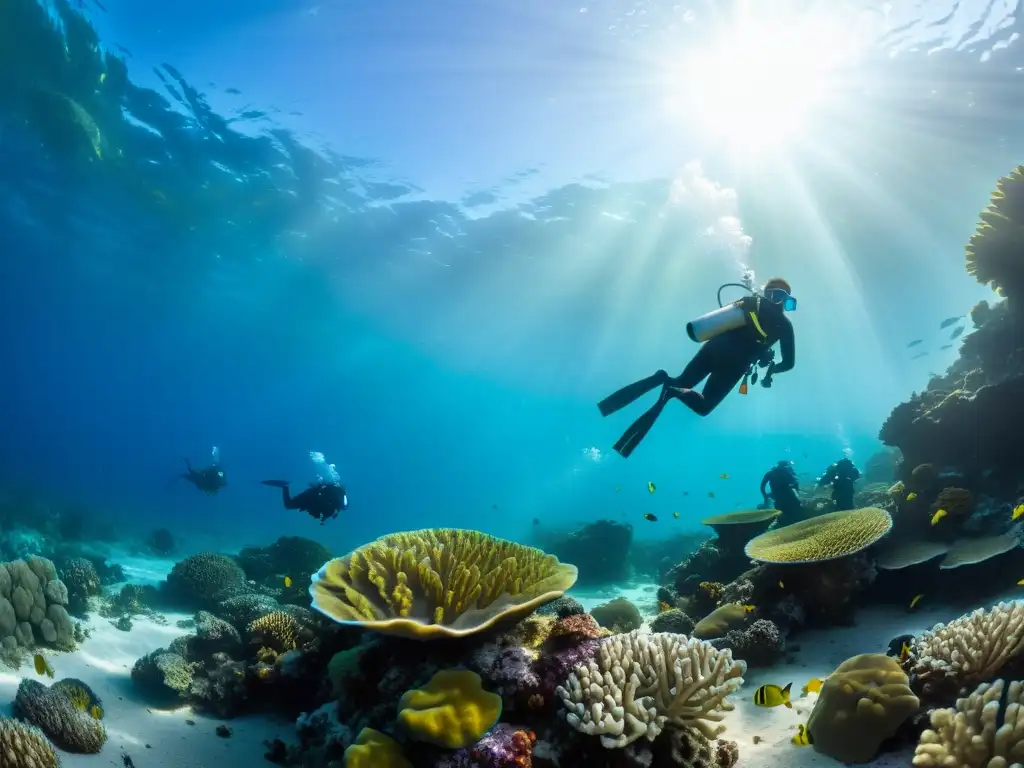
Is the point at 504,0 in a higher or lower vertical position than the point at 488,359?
lower

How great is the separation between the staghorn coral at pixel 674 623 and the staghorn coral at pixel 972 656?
12.6 feet

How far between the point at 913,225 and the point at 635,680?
105 ft

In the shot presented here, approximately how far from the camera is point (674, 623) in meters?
7.90

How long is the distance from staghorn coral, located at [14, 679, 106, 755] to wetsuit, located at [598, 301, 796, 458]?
6624mm

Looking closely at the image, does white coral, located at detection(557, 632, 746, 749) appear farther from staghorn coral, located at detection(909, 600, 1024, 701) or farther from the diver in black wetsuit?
the diver in black wetsuit

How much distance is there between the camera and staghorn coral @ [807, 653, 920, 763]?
146 inches

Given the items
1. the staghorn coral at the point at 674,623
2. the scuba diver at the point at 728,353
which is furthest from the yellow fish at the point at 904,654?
the scuba diver at the point at 728,353

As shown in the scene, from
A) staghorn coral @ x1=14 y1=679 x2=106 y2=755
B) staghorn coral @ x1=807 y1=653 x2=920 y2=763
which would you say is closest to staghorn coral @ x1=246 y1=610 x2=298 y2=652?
staghorn coral @ x1=14 y1=679 x2=106 y2=755

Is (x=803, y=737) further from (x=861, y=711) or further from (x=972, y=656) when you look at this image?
(x=972, y=656)

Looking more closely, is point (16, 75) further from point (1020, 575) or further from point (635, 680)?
point (1020, 575)

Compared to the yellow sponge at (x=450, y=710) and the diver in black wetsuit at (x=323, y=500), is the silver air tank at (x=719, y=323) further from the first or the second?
the diver in black wetsuit at (x=323, y=500)

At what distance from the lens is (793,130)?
22.1 metres

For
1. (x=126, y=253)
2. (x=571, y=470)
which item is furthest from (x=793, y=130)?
(x=571, y=470)

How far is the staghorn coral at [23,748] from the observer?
398cm
